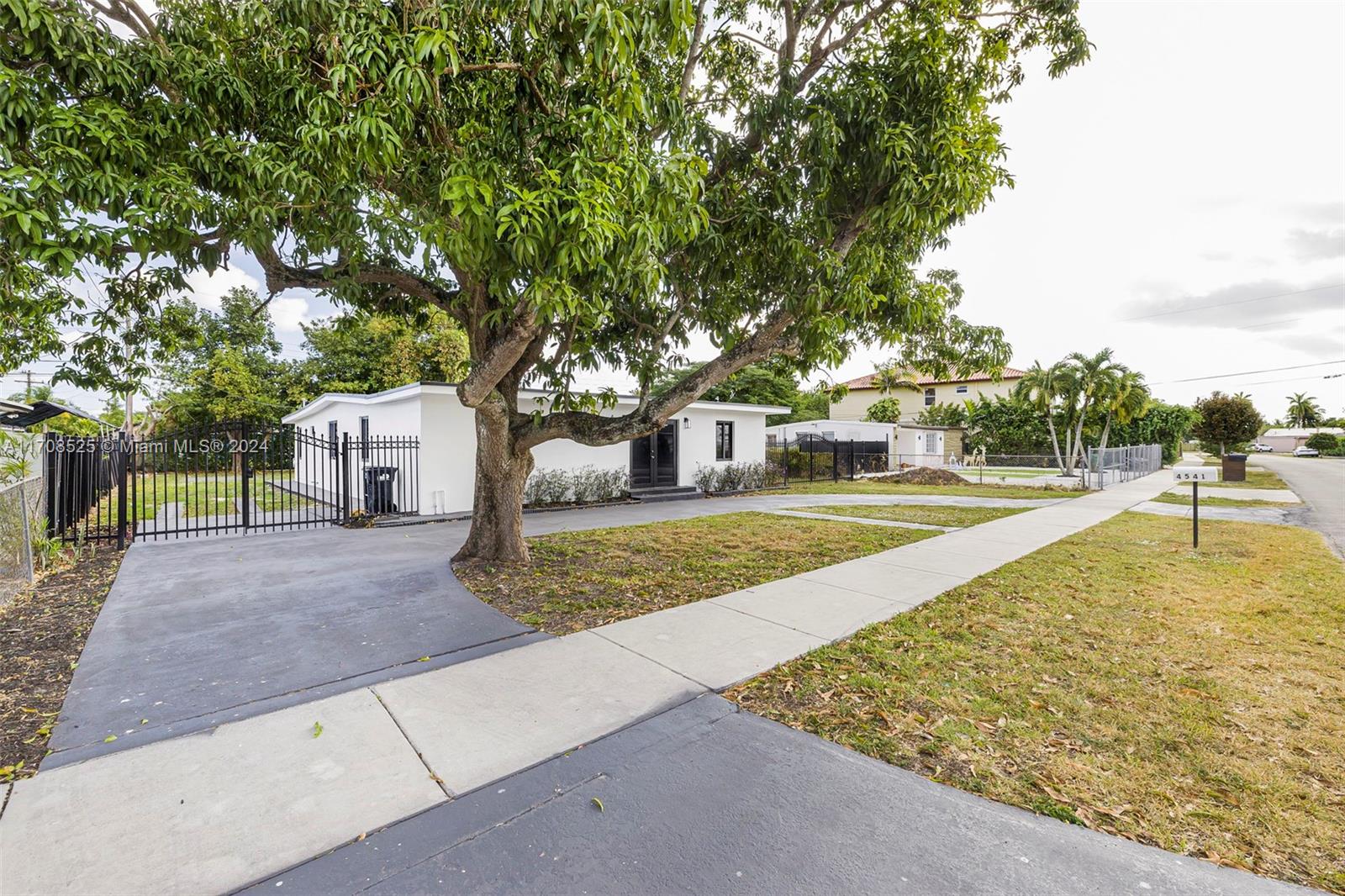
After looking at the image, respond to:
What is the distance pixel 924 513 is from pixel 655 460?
7.42 m

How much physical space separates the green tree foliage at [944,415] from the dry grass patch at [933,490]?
15.2 m

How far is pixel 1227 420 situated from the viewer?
3052 cm

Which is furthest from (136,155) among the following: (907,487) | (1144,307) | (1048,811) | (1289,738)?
(1144,307)

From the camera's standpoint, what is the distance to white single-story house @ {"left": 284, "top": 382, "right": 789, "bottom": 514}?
11881mm

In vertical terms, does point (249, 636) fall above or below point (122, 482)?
below

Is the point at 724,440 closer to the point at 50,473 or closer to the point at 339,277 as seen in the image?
the point at 339,277

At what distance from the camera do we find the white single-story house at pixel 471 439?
39.0 feet

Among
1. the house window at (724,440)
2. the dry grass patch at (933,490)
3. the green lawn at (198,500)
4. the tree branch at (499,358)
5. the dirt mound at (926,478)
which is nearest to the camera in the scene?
the tree branch at (499,358)

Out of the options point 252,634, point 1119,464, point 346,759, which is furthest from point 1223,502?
point 252,634

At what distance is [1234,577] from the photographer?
6516 mm

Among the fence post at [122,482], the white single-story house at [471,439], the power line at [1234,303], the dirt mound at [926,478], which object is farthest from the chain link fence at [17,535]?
the power line at [1234,303]

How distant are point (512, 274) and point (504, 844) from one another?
133 inches

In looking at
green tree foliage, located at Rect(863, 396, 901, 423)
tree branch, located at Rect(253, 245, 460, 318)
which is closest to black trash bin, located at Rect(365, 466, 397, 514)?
tree branch, located at Rect(253, 245, 460, 318)

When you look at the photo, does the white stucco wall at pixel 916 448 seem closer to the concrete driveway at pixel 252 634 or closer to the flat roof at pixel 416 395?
the flat roof at pixel 416 395
